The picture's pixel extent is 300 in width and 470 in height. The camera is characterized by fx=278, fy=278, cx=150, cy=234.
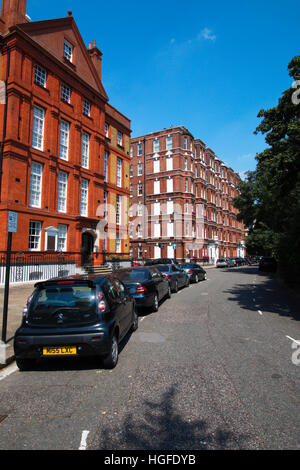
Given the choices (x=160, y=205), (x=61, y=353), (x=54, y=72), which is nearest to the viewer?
(x=61, y=353)

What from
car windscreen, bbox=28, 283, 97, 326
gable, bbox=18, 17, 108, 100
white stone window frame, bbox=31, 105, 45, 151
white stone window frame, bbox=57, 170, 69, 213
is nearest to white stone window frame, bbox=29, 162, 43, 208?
white stone window frame, bbox=31, 105, 45, 151

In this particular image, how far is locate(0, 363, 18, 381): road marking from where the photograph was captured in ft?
14.9

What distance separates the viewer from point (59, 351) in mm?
4355

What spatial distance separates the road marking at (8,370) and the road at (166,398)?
0.03 meters

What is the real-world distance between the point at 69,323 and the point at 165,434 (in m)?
2.30

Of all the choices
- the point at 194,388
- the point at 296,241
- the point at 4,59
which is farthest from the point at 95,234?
the point at 194,388

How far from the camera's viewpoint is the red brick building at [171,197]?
43781mm

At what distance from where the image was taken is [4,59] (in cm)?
1850

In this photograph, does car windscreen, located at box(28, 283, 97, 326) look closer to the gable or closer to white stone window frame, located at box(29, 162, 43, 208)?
white stone window frame, located at box(29, 162, 43, 208)

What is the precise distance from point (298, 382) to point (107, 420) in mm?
2809

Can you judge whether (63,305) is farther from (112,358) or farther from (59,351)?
(112,358)

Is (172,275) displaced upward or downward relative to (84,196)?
downward

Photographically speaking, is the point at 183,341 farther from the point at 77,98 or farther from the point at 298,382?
the point at 77,98

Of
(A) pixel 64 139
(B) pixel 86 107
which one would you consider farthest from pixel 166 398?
(B) pixel 86 107
